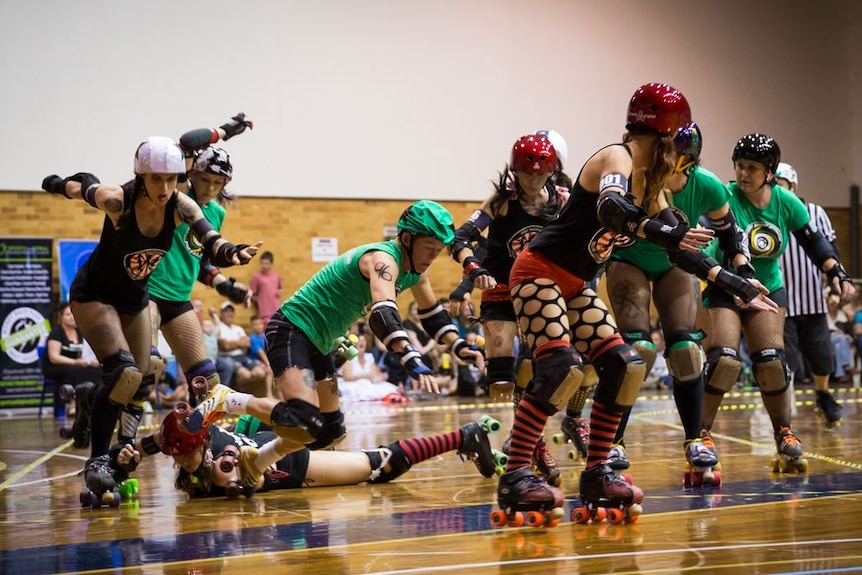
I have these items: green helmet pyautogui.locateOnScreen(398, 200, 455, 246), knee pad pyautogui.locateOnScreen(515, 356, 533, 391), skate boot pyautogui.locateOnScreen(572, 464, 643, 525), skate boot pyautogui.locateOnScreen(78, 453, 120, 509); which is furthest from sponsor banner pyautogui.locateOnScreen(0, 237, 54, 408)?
skate boot pyautogui.locateOnScreen(572, 464, 643, 525)

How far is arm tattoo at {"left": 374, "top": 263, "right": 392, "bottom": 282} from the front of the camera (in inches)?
166

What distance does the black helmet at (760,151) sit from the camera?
17.7 ft

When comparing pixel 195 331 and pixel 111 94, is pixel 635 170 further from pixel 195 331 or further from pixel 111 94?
pixel 111 94

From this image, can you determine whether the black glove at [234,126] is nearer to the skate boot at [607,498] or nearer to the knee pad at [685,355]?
the knee pad at [685,355]

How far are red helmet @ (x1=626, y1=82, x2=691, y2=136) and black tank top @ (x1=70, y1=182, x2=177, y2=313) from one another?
93.0 inches

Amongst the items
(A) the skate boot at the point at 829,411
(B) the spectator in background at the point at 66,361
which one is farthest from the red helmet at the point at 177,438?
(B) the spectator in background at the point at 66,361

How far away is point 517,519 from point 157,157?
7.79ft

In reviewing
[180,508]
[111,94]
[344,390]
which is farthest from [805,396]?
[111,94]

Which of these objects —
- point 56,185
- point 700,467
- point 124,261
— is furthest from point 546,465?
point 56,185

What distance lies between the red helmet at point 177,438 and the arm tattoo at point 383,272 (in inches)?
49.2

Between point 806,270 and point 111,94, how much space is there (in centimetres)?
964

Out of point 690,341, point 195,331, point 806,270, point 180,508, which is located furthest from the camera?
point 806,270

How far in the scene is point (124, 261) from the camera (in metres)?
5.03

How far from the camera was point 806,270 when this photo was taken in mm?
8555
